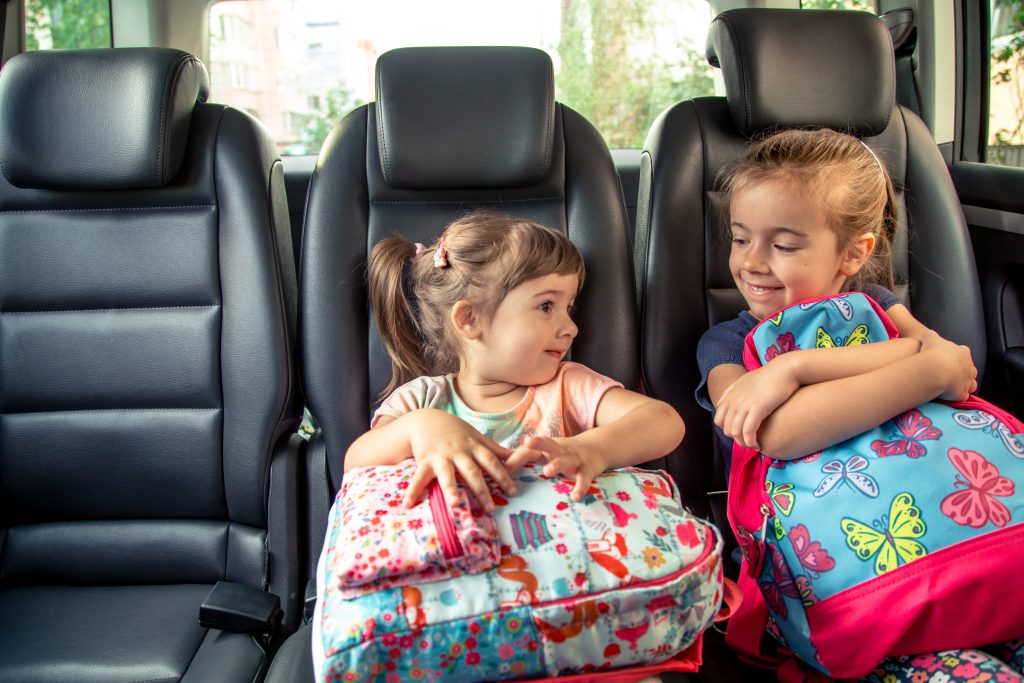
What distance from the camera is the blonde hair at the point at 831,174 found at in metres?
1.75

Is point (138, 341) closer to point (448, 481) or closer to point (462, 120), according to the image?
point (462, 120)

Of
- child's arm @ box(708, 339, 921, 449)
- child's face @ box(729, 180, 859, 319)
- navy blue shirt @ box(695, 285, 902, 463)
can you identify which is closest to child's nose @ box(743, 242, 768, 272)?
child's face @ box(729, 180, 859, 319)

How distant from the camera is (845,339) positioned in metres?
1.61

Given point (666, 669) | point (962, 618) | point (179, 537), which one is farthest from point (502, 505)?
point (179, 537)

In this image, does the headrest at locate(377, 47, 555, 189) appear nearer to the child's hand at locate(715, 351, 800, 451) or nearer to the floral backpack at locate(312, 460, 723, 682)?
the child's hand at locate(715, 351, 800, 451)

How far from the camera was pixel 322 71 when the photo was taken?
2.78m

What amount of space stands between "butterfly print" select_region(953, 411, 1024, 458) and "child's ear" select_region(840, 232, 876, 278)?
1.42 ft

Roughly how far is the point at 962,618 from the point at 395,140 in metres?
1.40

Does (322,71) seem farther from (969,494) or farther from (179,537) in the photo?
(969,494)

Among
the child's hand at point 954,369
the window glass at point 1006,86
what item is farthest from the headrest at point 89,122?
the window glass at point 1006,86

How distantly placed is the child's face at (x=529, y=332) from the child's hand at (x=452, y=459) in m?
0.26

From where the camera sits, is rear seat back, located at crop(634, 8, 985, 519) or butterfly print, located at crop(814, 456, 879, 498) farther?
rear seat back, located at crop(634, 8, 985, 519)

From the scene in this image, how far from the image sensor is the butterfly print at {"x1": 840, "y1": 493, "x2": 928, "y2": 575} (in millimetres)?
1350

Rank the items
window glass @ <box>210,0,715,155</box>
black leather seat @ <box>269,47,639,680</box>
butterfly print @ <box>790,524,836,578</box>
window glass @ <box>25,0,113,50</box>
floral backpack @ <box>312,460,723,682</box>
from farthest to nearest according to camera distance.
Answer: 1. window glass @ <box>210,0,715,155</box>
2. window glass @ <box>25,0,113,50</box>
3. black leather seat @ <box>269,47,639,680</box>
4. butterfly print @ <box>790,524,836,578</box>
5. floral backpack @ <box>312,460,723,682</box>
